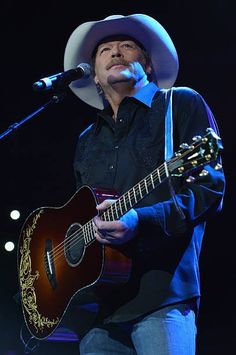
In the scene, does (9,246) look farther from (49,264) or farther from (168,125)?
(168,125)

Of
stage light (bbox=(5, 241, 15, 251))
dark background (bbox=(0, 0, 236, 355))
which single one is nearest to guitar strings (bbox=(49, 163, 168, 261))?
dark background (bbox=(0, 0, 236, 355))

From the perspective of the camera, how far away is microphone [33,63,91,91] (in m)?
3.15

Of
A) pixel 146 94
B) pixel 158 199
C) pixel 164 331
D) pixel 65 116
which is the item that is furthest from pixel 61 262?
pixel 65 116

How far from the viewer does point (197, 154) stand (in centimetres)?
216

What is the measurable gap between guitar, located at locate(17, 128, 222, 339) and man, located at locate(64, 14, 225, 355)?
0.04 meters

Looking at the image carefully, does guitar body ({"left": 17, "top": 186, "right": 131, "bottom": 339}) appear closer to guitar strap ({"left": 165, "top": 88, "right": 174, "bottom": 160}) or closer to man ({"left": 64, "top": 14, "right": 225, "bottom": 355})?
man ({"left": 64, "top": 14, "right": 225, "bottom": 355})

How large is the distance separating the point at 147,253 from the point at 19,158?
3.44m

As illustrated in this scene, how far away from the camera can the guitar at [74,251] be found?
7.29 ft

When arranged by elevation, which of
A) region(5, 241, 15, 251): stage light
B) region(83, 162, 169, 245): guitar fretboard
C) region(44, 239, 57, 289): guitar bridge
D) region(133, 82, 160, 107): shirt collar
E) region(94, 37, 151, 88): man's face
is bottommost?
region(5, 241, 15, 251): stage light

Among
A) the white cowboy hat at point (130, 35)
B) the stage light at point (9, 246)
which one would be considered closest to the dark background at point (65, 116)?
the stage light at point (9, 246)

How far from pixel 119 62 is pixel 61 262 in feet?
3.83

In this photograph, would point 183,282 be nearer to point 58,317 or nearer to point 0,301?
point 58,317

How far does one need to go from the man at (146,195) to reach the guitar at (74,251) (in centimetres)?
4

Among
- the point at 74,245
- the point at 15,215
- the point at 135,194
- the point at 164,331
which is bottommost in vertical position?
the point at 15,215
